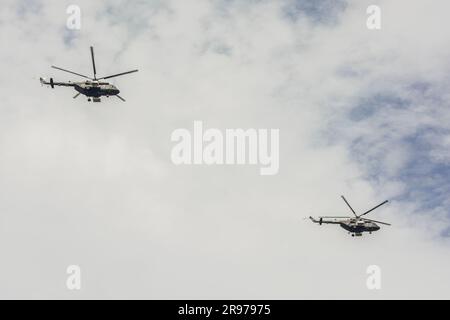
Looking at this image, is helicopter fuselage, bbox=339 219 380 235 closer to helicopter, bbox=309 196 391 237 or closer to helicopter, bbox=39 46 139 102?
helicopter, bbox=309 196 391 237

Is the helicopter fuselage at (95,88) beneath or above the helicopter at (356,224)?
above

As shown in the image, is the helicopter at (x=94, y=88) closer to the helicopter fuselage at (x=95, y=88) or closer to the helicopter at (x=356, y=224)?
the helicopter fuselage at (x=95, y=88)

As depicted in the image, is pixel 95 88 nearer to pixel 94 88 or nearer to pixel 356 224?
pixel 94 88

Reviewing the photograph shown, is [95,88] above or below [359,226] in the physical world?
above

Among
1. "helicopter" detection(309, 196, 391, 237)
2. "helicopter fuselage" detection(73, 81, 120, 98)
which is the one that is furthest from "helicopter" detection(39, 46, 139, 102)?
"helicopter" detection(309, 196, 391, 237)

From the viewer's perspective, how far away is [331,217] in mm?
85562

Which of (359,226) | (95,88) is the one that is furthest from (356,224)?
(95,88)

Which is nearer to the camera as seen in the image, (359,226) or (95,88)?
(95,88)

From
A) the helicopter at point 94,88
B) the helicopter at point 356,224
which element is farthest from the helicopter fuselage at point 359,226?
the helicopter at point 94,88

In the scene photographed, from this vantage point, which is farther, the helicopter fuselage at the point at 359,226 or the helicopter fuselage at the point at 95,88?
the helicopter fuselage at the point at 359,226
